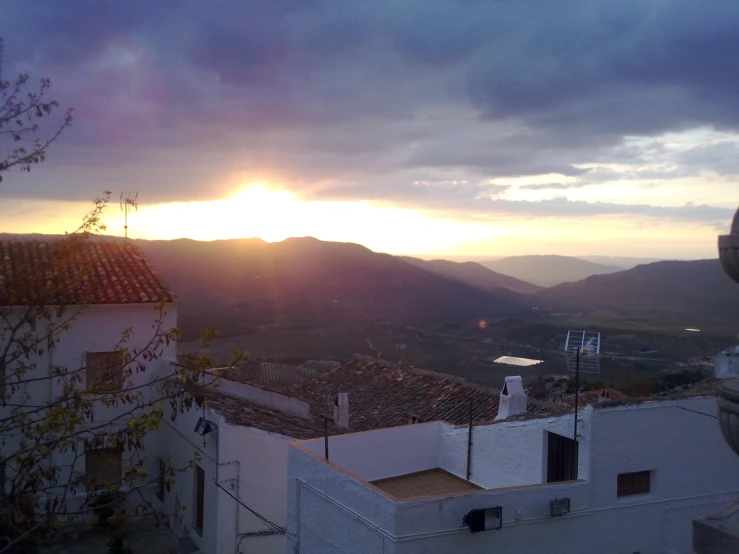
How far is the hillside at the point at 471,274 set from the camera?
7629 centimetres

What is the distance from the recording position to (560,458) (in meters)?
8.87

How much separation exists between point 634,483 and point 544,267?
104437 mm

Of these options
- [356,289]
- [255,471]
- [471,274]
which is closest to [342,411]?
[255,471]

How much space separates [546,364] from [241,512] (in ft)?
87.6

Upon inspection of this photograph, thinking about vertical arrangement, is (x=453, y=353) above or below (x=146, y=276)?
below

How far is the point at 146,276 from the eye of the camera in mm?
16062

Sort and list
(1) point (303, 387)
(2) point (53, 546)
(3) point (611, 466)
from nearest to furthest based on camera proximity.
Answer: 1. (3) point (611, 466)
2. (2) point (53, 546)
3. (1) point (303, 387)

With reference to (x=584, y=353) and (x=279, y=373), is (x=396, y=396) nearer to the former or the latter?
(x=584, y=353)

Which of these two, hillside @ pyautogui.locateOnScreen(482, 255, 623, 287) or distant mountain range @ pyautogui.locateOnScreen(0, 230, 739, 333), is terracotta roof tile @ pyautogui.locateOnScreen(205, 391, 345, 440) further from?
hillside @ pyautogui.locateOnScreen(482, 255, 623, 287)

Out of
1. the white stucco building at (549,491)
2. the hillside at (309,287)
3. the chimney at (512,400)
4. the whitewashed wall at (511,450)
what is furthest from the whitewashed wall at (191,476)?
the hillside at (309,287)

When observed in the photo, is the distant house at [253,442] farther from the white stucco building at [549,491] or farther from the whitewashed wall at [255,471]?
the white stucco building at [549,491]

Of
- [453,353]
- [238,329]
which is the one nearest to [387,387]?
[453,353]

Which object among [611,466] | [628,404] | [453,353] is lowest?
[453,353]

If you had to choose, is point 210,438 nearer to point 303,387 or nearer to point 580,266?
point 303,387
